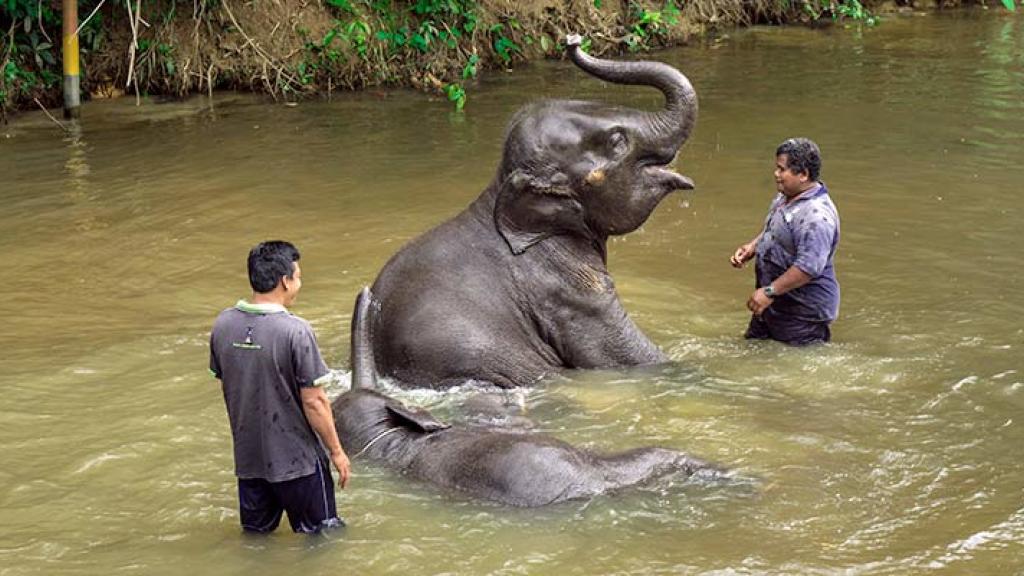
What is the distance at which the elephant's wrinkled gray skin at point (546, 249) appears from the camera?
6.88 m

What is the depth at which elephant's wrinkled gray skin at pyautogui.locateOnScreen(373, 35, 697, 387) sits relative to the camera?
22.6 feet

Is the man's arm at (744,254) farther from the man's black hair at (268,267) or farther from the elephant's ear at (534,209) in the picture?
the man's black hair at (268,267)

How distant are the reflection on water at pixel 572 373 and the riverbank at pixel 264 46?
1.51 ft

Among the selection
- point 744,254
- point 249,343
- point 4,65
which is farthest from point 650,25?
point 249,343

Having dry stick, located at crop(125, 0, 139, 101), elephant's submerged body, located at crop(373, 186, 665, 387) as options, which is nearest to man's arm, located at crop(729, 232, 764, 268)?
elephant's submerged body, located at crop(373, 186, 665, 387)

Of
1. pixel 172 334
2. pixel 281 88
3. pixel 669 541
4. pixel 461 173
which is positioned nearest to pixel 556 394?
pixel 669 541

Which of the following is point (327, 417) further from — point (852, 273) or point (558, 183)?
point (852, 273)

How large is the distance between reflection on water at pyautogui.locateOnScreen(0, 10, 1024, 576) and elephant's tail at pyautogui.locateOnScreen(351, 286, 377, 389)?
0.95ft

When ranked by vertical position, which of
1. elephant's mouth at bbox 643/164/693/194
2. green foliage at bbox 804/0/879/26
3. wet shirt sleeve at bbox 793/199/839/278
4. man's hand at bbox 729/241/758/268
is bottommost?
man's hand at bbox 729/241/758/268

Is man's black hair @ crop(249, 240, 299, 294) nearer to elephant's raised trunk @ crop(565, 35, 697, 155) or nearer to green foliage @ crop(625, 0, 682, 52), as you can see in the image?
elephant's raised trunk @ crop(565, 35, 697, 155)

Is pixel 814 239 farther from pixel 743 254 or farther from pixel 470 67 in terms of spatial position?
pixel 470 67

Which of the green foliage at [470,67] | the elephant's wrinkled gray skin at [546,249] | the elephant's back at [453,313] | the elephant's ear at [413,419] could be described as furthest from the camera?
the green foliage at [470,67]

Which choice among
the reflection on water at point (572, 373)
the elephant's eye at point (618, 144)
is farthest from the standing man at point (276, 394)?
the elephant's eye at point (618, 144)

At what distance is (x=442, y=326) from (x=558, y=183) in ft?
3.22
